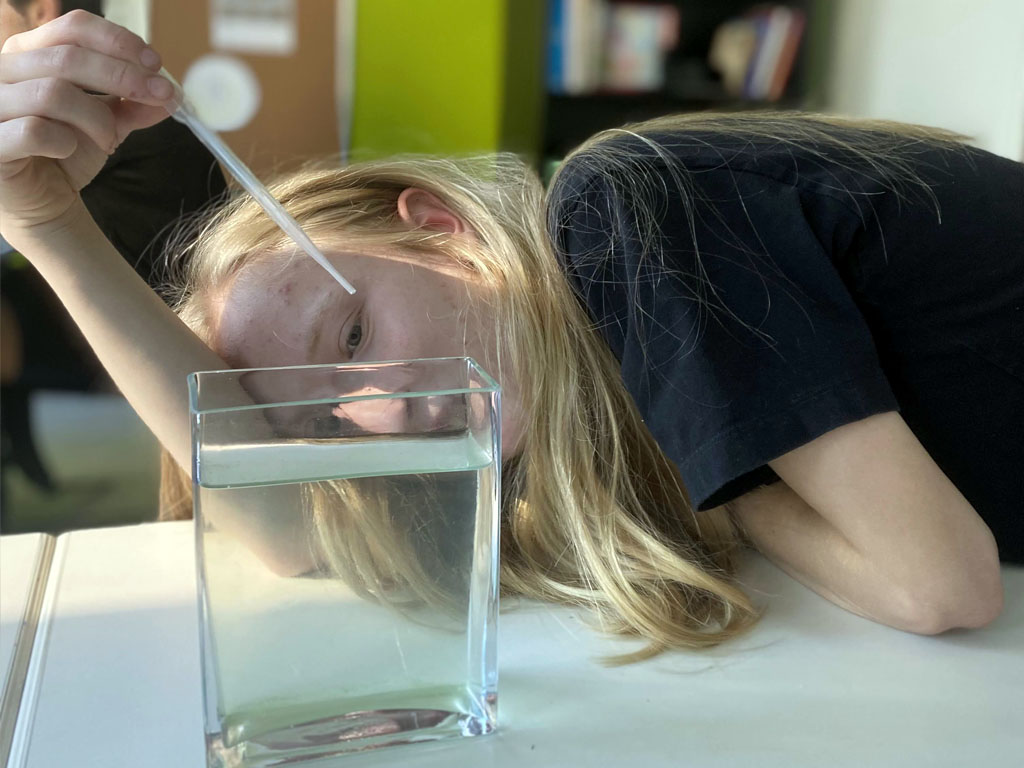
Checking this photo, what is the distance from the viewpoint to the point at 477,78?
2141 millimetres

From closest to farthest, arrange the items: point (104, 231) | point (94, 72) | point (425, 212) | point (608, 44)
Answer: point (94, 72), point (425, 212), point (104, 231), point (608, 44)

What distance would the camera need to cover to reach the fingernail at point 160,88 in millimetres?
552

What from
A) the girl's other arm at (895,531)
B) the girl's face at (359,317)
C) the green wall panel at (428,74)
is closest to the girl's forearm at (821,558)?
the girl's other arm at (895,531)

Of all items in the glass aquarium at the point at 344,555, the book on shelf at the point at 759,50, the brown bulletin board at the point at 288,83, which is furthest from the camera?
the book on shelf at the point at 759,50

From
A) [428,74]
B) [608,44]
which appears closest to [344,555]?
[428,74]

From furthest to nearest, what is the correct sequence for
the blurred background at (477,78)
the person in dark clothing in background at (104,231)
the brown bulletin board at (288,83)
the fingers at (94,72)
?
1. the brown bulletin board at (288,83)
2. the blurred background at (477,78)
3. the person in dark clothing in background at (104,231)
4. the fingers at (94,72)

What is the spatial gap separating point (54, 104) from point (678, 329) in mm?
406

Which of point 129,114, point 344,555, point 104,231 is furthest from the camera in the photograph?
point 104,231

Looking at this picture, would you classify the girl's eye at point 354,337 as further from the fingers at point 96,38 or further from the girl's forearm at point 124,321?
→ the fingers at point 96,38

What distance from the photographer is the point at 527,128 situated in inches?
92.4

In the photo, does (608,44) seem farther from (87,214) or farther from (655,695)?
(655,695)

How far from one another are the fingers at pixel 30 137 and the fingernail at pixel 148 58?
0.07m

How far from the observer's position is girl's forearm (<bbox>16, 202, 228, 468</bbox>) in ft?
2.24

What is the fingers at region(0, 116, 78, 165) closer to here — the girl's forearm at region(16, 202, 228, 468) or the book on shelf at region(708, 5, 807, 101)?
the girl's forearm at region(16, 202, 228, 468)
